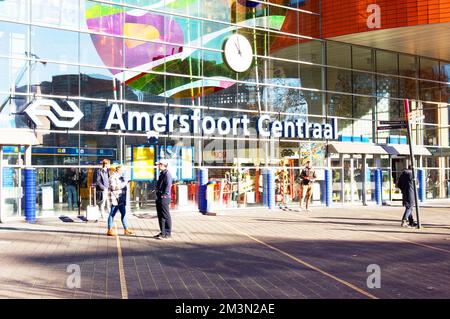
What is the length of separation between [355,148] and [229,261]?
54.4ft

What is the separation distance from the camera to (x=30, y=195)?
16875 millimetres

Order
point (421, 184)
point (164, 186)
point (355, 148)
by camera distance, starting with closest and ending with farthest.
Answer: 1. point (164, 186)
2. point (355, 148)
3. point (421, 184)

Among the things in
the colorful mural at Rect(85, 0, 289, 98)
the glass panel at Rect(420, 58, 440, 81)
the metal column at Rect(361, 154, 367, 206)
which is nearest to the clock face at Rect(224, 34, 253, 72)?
the colorful mural at Rect(85, 0, 289, 98)

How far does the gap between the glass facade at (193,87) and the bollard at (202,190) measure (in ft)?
0.92

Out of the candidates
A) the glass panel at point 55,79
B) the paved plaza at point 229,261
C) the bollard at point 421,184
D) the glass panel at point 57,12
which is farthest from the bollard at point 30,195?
the bollard at point 421,184

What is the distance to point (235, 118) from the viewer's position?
22188mm

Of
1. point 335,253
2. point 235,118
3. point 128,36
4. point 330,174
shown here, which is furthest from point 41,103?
point 330,174

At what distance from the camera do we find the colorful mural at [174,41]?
19.7m

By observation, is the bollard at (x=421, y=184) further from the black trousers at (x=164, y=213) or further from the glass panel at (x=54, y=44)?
the black trousers at (x=164, y=213)

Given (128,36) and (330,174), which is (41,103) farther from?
(330,174)

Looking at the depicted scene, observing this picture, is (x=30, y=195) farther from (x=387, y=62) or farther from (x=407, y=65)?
(x=407, y=65)

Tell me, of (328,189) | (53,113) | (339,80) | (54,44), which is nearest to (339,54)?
(339,80)

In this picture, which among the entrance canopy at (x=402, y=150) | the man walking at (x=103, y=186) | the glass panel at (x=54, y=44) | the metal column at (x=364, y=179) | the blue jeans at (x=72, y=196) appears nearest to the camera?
the man walking at (x=103, y=186)

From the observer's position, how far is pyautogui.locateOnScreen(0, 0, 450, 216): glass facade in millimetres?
17891
